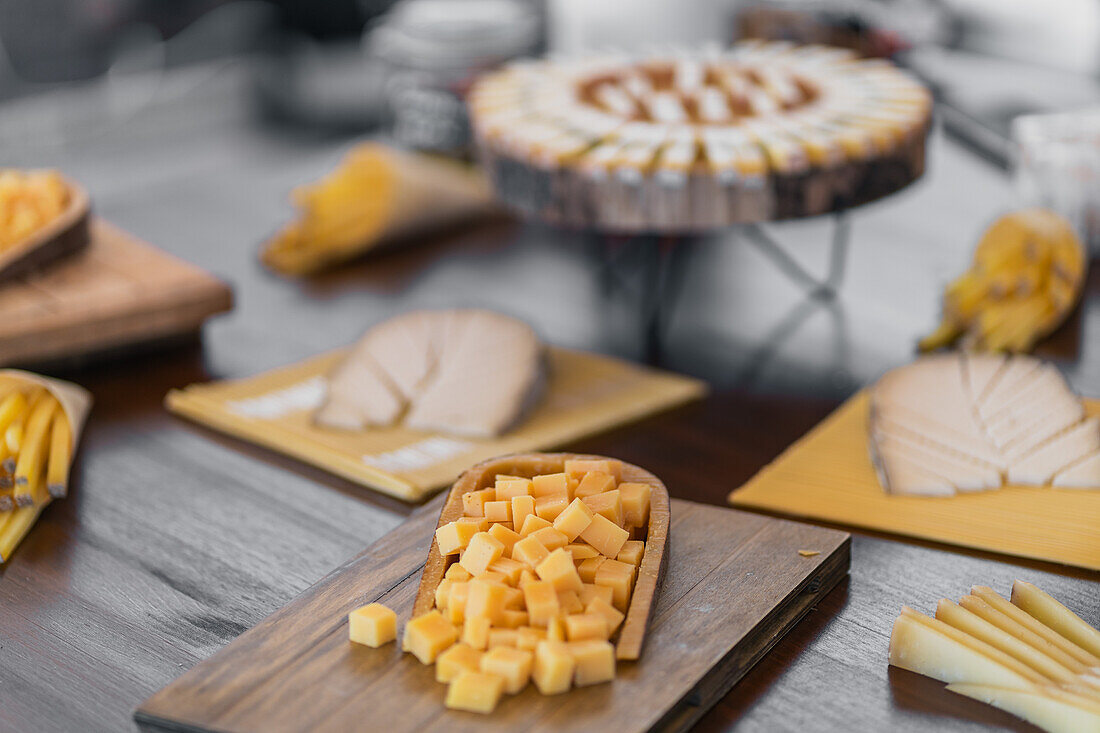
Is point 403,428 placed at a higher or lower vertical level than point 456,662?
lower

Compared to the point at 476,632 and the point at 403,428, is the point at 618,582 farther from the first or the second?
the point at 403,428

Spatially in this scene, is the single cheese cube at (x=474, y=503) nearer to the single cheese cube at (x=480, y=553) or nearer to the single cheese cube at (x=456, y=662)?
the single cheese cube at (x=480, y=553)

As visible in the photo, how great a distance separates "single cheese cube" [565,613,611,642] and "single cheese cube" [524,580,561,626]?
16 mm

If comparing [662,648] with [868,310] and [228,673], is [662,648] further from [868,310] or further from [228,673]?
[868,310]

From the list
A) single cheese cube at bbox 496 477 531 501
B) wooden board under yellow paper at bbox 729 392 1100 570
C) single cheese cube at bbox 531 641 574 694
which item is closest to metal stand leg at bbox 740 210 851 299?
wooden board under yellow paper at bbox 729 392 1100 570

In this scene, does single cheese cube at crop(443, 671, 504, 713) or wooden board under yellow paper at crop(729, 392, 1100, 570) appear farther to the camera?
wooden board under yellow paper at crop(729, 392, 1100, 570)

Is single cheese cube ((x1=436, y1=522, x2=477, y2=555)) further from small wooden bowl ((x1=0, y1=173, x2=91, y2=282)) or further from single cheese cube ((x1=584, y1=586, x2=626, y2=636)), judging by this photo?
small wooden bowl ((x1=0, y1=173, x2=91, y2=282))

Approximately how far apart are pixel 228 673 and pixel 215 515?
22.0 inches

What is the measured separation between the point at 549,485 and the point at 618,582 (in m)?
0.15

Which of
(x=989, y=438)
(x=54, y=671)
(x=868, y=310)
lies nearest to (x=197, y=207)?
(x=868, y=310)

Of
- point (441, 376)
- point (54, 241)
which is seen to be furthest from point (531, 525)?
point (54, 241)

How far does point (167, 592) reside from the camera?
4.83ft

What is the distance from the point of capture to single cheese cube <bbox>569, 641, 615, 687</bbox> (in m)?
1.08

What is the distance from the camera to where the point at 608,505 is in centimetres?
125
